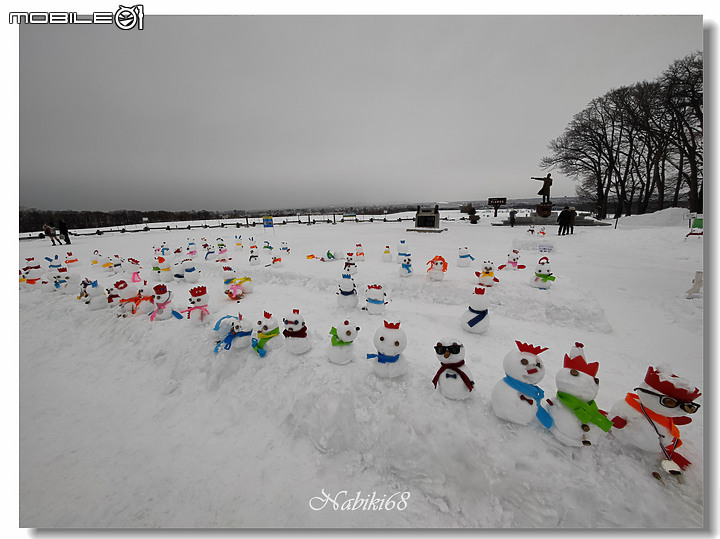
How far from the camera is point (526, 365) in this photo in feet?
8.16

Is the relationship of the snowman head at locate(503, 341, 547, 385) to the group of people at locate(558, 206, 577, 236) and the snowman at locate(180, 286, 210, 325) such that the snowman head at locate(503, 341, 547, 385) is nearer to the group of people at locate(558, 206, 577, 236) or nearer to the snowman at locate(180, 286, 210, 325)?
the snowman at locate(180, 286, 210, 325)

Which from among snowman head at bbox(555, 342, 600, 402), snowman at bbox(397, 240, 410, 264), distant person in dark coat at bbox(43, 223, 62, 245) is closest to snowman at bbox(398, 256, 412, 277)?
snowman at bbox(397, 240, 410, 264)

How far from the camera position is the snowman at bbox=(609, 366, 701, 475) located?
2.09 metres

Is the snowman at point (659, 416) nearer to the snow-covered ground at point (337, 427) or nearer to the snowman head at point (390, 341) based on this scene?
the snow-covered ground at point (337, 427)

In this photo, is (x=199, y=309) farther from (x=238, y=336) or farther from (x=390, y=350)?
(x=390, y=350)

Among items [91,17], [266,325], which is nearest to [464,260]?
[266,325]

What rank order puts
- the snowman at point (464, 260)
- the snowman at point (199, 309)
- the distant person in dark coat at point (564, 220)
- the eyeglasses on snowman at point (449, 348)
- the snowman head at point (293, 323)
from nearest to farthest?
1. the eyeglasses on snowman at point (449, 348)
2. the snowman head at point (293, 323)
3. the snowman at point (199, 309)
4. the snowman at point (464, 260)
5. the distant person in dark coat at point (564, 220)

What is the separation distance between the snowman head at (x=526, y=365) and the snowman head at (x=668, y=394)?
770mm

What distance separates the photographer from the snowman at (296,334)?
3.87m

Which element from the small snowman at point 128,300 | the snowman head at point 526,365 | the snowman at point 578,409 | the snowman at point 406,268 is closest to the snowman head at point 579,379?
the snowman at point 578,409

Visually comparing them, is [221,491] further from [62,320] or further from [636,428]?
[62,320]

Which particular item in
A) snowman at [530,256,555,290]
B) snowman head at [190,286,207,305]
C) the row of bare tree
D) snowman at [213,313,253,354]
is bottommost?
snowman at [213,313,253,354]

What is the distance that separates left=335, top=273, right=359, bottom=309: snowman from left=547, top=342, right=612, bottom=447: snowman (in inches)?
153

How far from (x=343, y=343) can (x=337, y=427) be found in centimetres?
102
